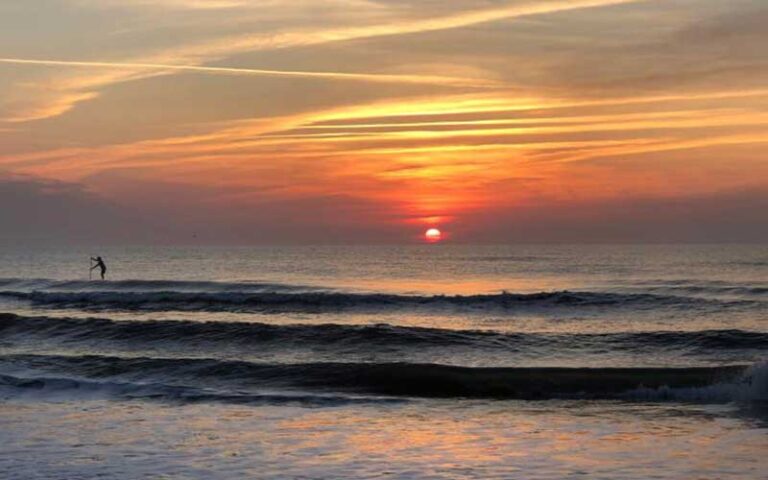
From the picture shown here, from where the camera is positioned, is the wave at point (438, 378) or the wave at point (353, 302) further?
the wave at point (353, 302)

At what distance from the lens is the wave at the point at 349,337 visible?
25844 millimetres

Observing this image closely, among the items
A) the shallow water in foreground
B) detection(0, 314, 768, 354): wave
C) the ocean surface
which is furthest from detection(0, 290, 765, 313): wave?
the shallow water in foreground

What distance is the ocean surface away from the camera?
1252 cm

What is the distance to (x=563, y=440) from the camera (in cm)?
1373

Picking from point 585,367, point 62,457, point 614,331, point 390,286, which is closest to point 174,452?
point 62,457

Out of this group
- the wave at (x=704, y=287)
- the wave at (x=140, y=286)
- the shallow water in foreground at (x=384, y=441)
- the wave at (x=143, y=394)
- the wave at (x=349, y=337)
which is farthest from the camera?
the wave at (x=140, y=286)

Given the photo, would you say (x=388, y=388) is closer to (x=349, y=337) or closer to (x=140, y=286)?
(x=349, y=337)

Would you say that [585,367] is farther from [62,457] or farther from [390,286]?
[390,286]

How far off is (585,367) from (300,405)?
23.9ft

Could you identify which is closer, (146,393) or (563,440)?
(563,440)

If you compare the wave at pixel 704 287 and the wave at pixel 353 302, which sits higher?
the wave at pixel 704 287

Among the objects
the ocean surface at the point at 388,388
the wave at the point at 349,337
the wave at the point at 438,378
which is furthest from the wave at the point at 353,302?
the wave at the point at 438,378

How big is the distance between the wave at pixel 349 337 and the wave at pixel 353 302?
767 centimetres

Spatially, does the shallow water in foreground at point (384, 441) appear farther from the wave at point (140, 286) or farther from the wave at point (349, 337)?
the wave at point (140, 286)
